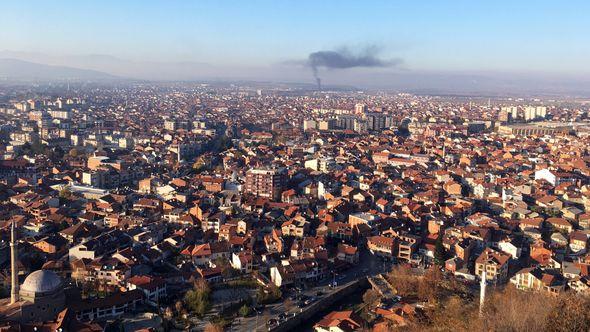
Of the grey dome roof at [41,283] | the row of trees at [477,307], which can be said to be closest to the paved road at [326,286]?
the row of trees at [477,307]

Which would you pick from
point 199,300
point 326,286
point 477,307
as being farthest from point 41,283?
point 477,307

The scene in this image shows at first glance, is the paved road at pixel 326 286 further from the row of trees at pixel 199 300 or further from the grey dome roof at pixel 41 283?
the grey dome roof at pixel 41 283

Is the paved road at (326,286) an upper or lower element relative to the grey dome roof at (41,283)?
lower

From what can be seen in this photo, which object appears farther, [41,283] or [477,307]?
[477,307]

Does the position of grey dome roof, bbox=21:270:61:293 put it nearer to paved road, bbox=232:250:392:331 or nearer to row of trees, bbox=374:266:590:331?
paved road, bbox=232:250:392:331

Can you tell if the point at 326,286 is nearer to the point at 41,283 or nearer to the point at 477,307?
the point at 477,307

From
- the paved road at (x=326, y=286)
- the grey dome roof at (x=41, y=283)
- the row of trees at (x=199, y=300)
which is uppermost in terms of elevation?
the grey dome roof at (x=41, y=283)

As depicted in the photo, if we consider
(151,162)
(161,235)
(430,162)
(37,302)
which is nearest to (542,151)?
(430,162)
